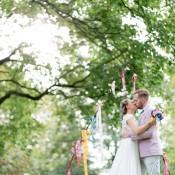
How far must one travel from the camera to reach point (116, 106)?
12.1 meters

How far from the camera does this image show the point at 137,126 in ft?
16.9

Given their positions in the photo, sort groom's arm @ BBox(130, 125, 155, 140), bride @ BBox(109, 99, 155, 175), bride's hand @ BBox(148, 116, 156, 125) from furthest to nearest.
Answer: bride @ BBox(109, 99, 155, 175)
groom's arm @ BBox(130, 125, 155, 140)
bride's hand @ BBox(148, 116, 156, 125)

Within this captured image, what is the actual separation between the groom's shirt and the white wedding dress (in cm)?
12

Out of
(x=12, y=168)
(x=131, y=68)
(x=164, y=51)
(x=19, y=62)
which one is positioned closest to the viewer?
(x=164, y=51)

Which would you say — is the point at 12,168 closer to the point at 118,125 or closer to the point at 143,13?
the point at 118,125

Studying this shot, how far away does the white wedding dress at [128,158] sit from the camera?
534cm

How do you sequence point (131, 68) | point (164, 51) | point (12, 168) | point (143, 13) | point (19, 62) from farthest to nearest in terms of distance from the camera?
point (19, 62) < point (12, 168) < point (131, 68) < point (164, 51) < point (143, 13)

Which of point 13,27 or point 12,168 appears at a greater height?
point 13,27

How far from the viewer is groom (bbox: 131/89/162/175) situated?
509cm

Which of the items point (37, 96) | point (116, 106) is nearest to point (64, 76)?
point (37, 96)

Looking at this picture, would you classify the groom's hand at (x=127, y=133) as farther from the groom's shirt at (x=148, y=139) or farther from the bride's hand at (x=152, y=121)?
the bride's hand at (x=152, y=121)

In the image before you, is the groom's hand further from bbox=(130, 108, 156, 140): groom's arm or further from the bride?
bbox=(130, 108, 156, 140): groom's arm

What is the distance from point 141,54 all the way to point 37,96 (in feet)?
12.7

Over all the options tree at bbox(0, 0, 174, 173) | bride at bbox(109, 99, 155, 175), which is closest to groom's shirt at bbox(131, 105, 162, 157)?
bride at bbox(109, 99, 155, 175)
